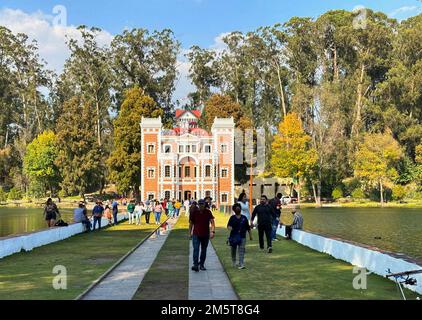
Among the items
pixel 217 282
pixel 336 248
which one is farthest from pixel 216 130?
pixel 217 282

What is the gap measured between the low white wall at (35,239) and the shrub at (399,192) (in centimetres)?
5484

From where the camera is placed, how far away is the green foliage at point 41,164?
279ft

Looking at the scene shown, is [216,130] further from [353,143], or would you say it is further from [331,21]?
[331,21]

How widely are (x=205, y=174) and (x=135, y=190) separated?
1074 cm

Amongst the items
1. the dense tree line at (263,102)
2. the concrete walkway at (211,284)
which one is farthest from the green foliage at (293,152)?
the concrete walkway at (211,284)

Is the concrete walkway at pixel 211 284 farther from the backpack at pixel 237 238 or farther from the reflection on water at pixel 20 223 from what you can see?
the reflection on water at pixel 20 223

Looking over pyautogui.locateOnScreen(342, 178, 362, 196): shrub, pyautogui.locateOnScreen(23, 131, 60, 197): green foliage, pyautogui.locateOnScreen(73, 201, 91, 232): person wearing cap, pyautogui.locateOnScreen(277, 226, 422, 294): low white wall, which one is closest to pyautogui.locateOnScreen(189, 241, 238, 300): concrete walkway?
pyautogui.locateOnScreen(277, 226, 422, 294): low white wall

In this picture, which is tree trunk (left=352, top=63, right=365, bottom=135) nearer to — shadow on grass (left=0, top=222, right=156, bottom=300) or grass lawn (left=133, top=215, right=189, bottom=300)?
shadow on grass (left=0, top=222, right=156, bottom=300)

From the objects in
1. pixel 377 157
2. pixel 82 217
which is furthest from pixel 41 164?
pixel 82 217

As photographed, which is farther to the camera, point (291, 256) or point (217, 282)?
point (291, 256)

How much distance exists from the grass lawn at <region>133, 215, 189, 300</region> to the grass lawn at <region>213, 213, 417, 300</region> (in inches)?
43.7

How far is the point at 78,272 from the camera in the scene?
575 inches

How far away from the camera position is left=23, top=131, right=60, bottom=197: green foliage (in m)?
85.1

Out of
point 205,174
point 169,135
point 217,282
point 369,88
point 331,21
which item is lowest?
point 217,282
